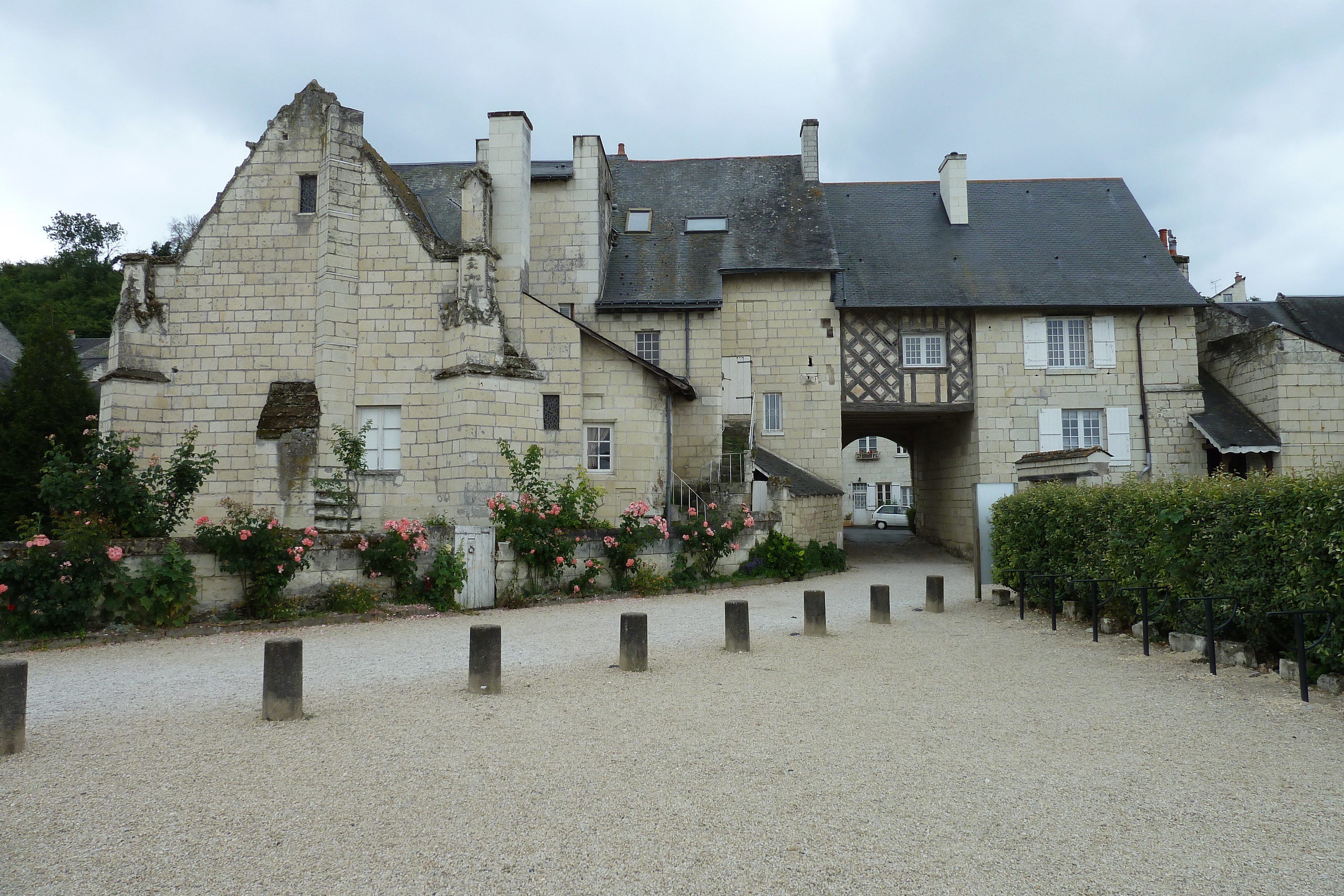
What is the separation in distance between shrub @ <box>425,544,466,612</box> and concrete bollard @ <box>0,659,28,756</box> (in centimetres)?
598

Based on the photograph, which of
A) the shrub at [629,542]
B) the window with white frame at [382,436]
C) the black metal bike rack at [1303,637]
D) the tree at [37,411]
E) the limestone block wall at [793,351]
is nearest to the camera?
the black metal bike rack at [1303,637]

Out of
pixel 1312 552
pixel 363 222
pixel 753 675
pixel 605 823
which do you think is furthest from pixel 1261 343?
pixel 605 823

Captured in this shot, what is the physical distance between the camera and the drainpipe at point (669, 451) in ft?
54.3

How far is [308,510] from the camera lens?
12891 millimetres

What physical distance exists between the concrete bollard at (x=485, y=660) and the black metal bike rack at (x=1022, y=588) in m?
6.70

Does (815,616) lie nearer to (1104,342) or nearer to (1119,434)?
(1119,434)

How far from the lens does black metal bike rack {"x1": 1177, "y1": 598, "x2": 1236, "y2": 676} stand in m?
6.55

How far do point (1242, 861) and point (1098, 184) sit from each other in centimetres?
2305

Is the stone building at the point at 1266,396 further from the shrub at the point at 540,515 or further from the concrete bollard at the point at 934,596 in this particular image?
the shrub at the point at 540,515

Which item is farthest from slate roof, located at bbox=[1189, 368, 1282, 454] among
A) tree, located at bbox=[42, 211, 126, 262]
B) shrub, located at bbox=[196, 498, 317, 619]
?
tree, located at bbox=[42, 211, 126, 262]

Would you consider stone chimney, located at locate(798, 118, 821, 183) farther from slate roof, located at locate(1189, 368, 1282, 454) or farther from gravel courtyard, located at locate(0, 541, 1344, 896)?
gravel courtyard, located at locate(0, 541, 1344, 896)

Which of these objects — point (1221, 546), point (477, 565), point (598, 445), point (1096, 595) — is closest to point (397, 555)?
point (477, 565)

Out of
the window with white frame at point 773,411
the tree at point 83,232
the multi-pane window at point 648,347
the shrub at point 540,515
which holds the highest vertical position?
the tree at point 83,232

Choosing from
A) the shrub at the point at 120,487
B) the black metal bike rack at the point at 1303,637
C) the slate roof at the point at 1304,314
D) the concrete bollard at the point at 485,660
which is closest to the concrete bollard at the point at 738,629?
the concrete bollard at the point at 485,660
